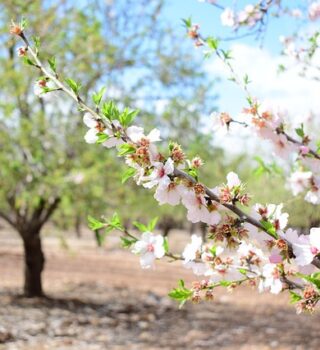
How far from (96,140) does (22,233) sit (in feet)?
34.5

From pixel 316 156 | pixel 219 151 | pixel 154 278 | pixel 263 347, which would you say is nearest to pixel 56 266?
pixel 154 278

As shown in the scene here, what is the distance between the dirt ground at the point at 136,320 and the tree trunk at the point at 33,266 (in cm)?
34

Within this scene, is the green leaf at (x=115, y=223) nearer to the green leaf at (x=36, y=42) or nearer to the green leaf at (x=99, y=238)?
the green leaf at (x=36, y=42)

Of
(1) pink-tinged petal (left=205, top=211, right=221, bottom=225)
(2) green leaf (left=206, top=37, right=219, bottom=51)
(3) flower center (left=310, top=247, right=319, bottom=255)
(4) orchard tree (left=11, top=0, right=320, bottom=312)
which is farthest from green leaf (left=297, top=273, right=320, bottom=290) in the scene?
(2) green leaf (left=206, top=37, right=219, bottom=51)

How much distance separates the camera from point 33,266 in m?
12.5

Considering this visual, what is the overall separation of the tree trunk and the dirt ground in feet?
1.12

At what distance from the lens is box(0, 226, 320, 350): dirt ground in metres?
9.06

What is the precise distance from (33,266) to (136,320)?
2.86 m

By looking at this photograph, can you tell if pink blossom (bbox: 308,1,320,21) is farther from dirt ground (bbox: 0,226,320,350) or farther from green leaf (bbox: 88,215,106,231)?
dirt ground (bbox: 0,226,320,350)

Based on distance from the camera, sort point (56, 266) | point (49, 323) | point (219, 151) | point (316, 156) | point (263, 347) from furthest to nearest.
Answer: point (56, 266) < point (219, 151) < point (49, 323) < point (263, 347) < point (316, 156)

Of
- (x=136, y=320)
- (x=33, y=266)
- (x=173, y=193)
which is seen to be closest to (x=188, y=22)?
(x=173, y=193)

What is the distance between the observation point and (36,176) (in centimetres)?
1010

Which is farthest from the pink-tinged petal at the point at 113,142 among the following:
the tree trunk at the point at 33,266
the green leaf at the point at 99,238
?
the tree trunk at the point at 33,266

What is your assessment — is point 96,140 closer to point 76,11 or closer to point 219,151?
point 76,11
